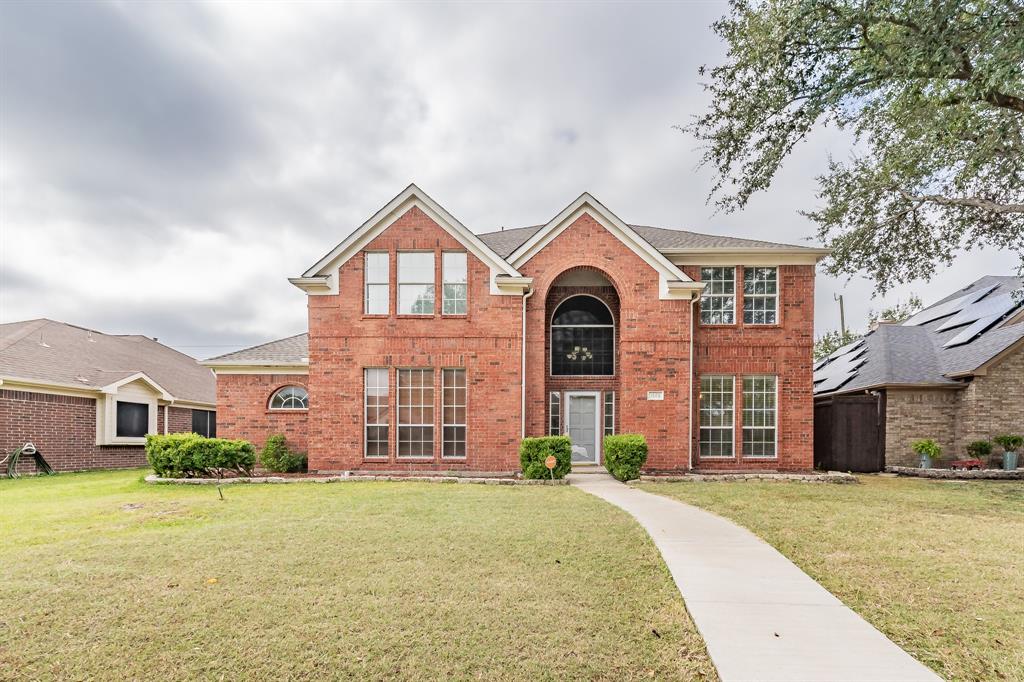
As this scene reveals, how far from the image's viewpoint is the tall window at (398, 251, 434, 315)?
14.5 metres

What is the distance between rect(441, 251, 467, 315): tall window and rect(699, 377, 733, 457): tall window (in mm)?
7412

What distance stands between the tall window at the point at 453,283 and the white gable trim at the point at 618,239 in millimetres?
1433

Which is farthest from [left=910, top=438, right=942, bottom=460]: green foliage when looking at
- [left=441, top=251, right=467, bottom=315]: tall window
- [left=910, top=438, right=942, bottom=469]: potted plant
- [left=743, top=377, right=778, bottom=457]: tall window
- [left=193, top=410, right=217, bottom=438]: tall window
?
[left=193, top=410, right=217, bottom=438]: tall window

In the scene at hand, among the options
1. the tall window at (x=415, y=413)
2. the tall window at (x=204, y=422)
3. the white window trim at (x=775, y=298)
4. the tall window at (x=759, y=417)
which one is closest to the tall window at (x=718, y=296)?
the white window trim at (x=775, y=298)

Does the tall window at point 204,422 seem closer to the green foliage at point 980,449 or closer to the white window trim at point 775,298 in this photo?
the white window trim at point 775,298

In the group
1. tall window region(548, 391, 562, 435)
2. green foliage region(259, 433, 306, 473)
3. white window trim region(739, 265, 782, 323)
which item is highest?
white window trim region(739, 265, 782, 323)

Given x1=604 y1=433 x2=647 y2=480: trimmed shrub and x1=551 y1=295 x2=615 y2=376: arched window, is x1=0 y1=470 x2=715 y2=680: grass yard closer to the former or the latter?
x1=604 y1=433 x2=647 y2=480: trimmed shrub

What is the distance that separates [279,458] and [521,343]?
8061 mm

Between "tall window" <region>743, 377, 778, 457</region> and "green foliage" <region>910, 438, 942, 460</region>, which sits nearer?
"tall window" <region>743, 377, 778, 457</region>

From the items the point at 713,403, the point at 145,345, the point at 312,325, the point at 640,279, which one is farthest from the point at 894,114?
the point at 145,345

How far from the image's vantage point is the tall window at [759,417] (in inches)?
580

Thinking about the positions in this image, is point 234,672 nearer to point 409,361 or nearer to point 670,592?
point 670,592

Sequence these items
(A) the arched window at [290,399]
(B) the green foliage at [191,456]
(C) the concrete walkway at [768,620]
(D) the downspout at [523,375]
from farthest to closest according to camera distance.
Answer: (A) the arched window at [290,399] < (D) the downspout at [523,375] < (B) the green foliage at [191,456] < (C) the concrete walkway at [768,620]

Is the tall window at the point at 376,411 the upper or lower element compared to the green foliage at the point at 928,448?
upper
